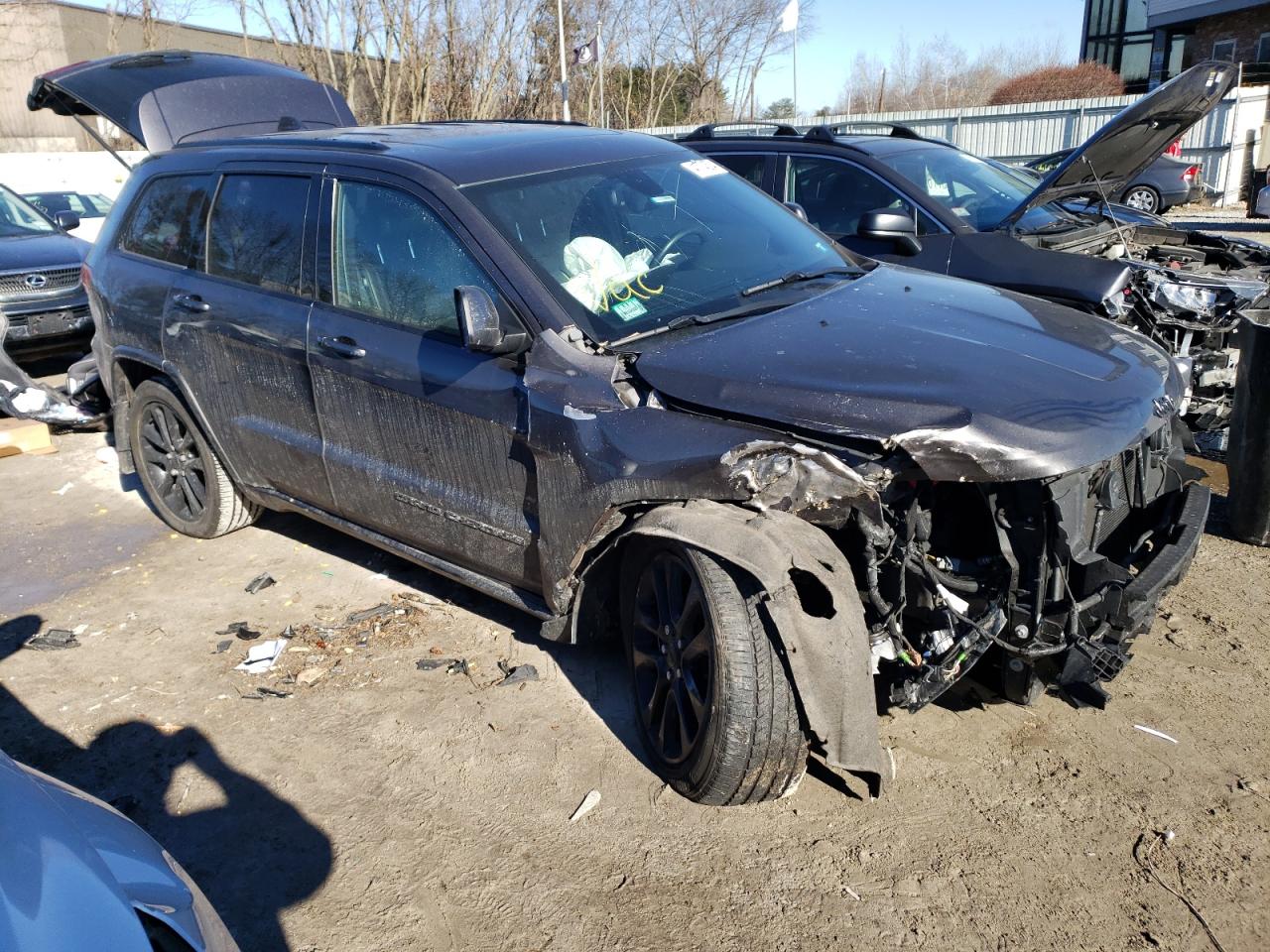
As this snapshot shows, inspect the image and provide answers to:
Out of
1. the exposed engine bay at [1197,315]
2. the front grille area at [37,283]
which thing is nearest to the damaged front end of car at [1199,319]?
the exposed engine bay at [1197,315]

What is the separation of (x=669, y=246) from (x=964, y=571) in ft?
5.31

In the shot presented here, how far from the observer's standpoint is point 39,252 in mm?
9305

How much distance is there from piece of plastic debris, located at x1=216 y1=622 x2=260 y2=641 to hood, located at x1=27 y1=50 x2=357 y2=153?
109 inches

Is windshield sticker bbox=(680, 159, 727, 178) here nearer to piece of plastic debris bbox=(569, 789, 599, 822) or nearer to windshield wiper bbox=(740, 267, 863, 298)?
windshield wiper bbox=(740, 267, 863, 298)

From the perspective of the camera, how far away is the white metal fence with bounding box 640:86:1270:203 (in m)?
21.3

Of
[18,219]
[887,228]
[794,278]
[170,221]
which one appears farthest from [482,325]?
[18,219]

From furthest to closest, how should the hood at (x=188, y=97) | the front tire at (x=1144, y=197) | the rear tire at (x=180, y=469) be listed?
the front tire at (x=1144, y=197)
the hood at (x=188, y=97)
the rear tire at (x=180, y=469)

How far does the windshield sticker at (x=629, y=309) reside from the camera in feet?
11.6

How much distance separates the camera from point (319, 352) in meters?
4.14

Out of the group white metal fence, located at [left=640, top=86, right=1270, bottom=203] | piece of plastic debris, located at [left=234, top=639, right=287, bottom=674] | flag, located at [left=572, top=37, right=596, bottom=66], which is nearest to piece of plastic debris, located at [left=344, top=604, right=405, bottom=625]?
piece of plastic debris, located at [left=234, top=639, right=287, bottom=674]

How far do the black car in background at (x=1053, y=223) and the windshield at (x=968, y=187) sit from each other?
1cm

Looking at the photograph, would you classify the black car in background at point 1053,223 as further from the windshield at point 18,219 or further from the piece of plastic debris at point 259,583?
the windshield at point 18,219

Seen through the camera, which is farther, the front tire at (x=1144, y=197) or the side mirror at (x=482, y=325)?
the front tire at (x=1144, y=197)

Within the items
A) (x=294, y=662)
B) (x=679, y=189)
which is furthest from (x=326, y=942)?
(x=679, y=189)
